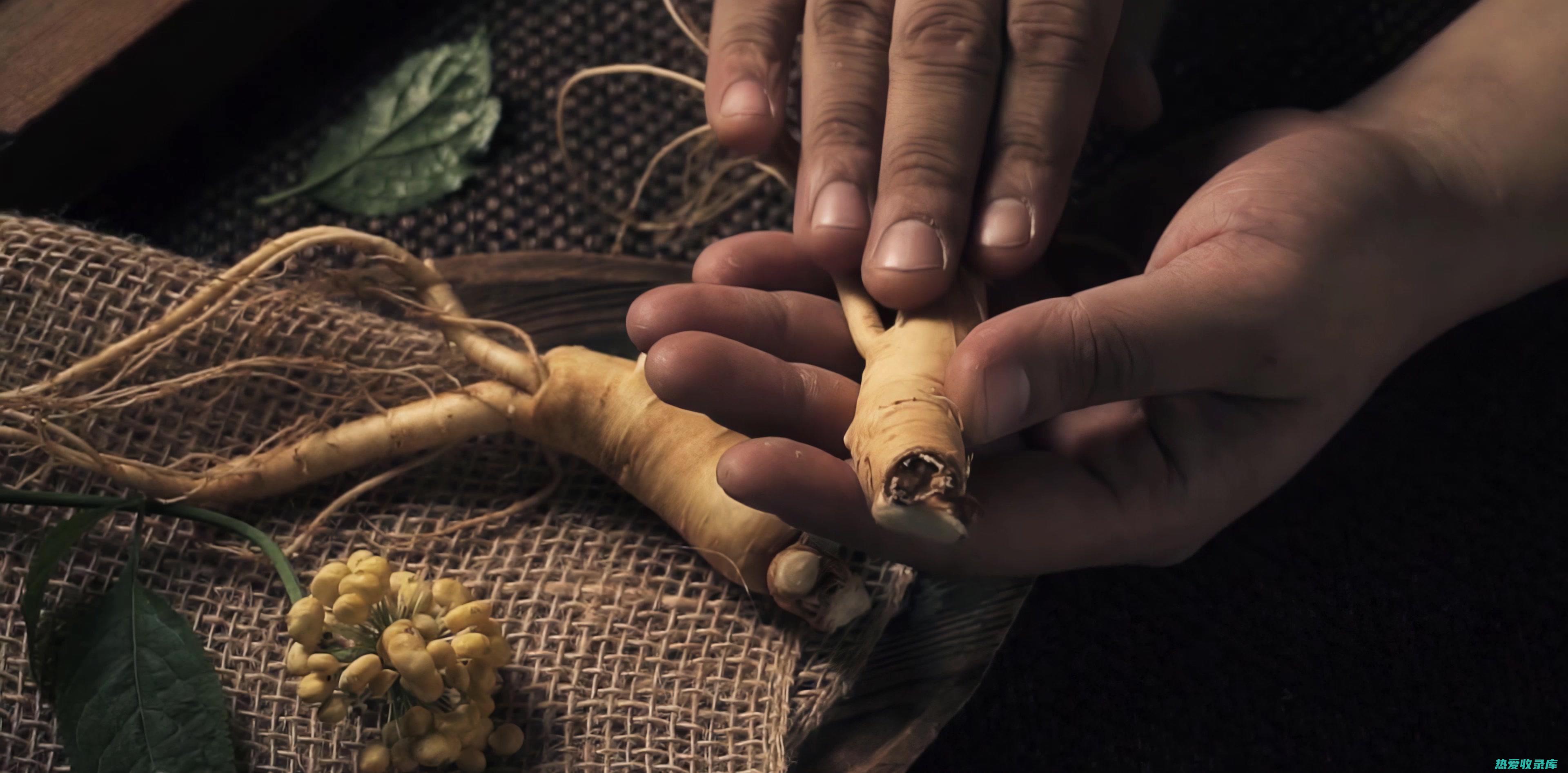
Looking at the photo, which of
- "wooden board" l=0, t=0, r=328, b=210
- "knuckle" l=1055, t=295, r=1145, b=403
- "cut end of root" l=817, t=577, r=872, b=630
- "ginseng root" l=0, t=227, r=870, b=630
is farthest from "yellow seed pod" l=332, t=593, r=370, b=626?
"wooden board" l=0, t=0, r=328, b=210

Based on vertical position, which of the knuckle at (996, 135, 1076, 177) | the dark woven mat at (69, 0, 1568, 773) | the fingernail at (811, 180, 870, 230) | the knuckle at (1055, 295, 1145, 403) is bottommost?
the dark woven mat at (69, 0, 1568, 773)

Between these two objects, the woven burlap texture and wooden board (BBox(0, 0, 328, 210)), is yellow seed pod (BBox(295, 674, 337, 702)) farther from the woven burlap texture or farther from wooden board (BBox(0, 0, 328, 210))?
wooden board (BBox(0, 0, 328, 210))

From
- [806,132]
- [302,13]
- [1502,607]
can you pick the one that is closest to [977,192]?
[806,132]

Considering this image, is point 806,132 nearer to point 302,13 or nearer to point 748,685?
point 748,685

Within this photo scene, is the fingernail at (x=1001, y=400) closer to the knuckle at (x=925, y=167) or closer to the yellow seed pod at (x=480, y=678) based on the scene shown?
the knuckle at (x=925, y=167)

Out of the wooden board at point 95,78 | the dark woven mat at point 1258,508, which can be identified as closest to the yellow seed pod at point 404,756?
the dark woven mat at point 1258,508

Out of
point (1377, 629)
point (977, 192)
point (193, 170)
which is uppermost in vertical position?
point (977, 192)
